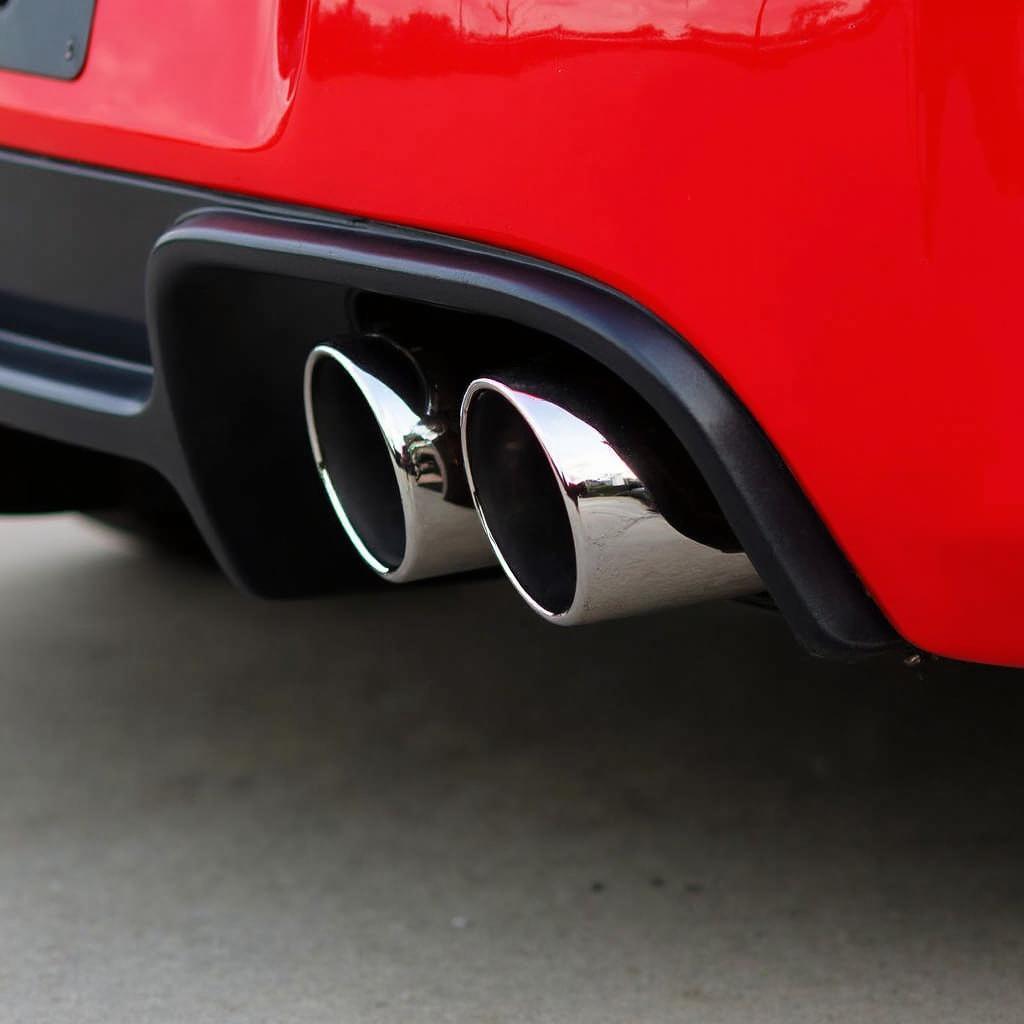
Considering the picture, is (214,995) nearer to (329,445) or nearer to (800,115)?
(329,445)

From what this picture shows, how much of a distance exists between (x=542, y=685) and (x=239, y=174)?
130 centimetres

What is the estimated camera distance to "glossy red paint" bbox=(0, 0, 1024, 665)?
1.12 metres

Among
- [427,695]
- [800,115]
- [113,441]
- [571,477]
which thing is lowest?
[427,695]

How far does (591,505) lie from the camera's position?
1307 millimetres

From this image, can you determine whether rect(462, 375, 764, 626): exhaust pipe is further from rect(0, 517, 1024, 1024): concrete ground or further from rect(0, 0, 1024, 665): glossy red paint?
rect(0, 517, 1024, 1024): concrete ground

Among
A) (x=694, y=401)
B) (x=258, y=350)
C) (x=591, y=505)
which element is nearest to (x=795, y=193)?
(x=694, y=401)

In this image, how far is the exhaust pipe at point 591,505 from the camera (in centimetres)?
132

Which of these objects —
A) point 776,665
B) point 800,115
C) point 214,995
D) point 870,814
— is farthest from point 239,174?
point 776,665

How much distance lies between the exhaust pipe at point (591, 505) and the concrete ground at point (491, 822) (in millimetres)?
282

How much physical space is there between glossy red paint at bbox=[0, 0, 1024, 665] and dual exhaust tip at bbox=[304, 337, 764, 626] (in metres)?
0.13

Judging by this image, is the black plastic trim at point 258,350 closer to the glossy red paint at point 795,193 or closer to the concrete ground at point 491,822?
the glossy red paint at point 795,193

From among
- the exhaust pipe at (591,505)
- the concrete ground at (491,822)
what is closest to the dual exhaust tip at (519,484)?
the exhaust pipe at (591,505)

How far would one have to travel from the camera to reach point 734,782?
2.21 meters

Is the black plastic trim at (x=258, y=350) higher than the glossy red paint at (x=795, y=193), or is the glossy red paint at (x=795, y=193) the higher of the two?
the glossy red paint at (x=795, y=193)
